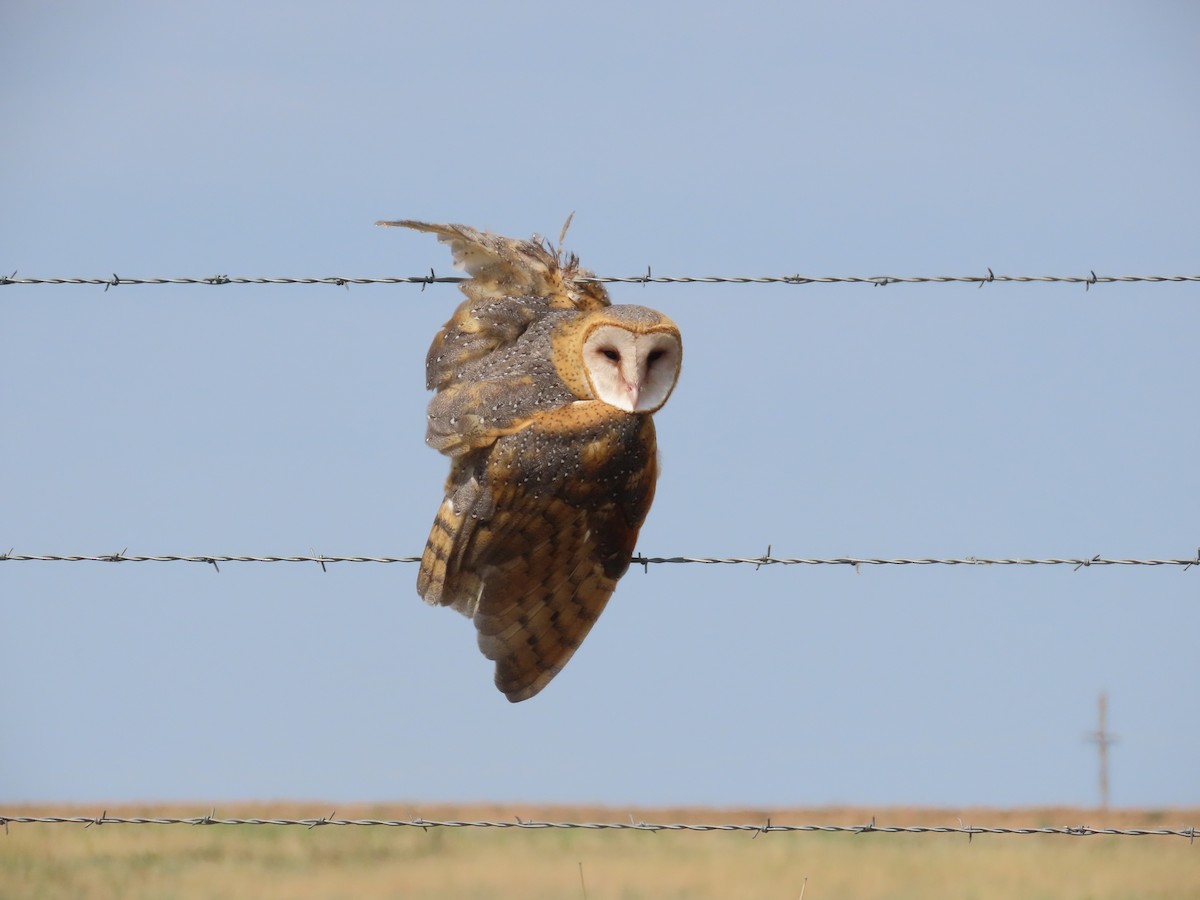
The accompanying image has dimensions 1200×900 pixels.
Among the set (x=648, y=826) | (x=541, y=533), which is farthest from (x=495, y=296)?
(x=648, y=826)

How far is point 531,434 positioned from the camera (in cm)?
517

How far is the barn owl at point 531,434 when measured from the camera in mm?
5164

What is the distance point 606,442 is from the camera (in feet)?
16.9

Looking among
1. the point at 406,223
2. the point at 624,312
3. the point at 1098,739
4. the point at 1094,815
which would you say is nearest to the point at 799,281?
the point at 624,312

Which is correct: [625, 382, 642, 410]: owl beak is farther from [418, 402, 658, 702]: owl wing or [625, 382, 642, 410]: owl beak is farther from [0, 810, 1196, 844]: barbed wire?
[0, 810, 1196, 844]: barbed wire

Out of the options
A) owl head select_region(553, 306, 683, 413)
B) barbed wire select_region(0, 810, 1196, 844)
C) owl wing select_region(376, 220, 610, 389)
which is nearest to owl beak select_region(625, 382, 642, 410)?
owl head select_region(553, 306, 683, 413)

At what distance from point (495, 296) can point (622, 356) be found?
0.50 metres

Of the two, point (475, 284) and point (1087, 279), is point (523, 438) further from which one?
point (1087, 279)

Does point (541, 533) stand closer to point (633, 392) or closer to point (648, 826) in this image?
point (633, 392)

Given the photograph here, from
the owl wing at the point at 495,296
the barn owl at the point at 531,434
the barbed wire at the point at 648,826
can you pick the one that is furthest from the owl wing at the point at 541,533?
the barbed wire at the point at 648,826

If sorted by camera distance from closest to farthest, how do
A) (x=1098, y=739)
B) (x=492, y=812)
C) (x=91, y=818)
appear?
(x=91, y=818) → (x=492, y=812) → (x=1098, y=739)

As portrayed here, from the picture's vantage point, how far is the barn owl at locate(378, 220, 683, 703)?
516cm

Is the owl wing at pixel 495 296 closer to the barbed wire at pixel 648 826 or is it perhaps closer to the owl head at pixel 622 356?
the owl head at pixel 622 356

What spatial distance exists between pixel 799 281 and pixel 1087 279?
840 mm
